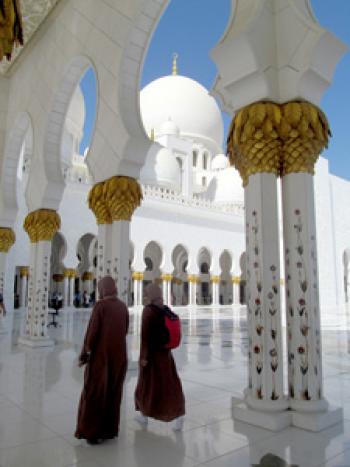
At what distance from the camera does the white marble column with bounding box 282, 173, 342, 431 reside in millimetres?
2297

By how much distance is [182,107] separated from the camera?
22219mm

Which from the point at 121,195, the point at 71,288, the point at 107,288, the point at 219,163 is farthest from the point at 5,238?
the point at 219,163

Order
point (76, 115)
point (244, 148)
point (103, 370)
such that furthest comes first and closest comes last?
point (76, 115) → point (244, 148) → point (103, 370)

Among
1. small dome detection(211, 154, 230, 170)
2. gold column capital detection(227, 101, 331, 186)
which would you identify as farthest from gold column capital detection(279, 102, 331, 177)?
small dome detection(211, 154, 230, 170)

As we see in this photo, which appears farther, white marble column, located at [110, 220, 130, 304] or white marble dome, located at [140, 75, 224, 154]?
white marble dome, located at [140, 75, 224, 154]

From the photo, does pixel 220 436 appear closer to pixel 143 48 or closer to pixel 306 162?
pixel 306 162

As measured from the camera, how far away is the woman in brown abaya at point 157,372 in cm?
218

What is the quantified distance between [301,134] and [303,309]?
40.7 inches

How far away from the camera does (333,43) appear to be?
2469 mm

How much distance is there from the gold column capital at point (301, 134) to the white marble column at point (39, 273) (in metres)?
3.89

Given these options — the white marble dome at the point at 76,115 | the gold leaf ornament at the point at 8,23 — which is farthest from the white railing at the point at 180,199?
the gold leaf ornament at the point at 8,23

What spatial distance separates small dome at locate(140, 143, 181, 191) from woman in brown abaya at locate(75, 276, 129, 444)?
1724cm

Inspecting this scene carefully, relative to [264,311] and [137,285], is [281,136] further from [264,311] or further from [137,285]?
[137,285]

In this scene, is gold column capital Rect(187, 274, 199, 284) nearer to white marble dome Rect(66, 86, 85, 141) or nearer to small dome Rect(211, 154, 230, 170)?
white marble dome Rect(66, 86, 85, 141)
